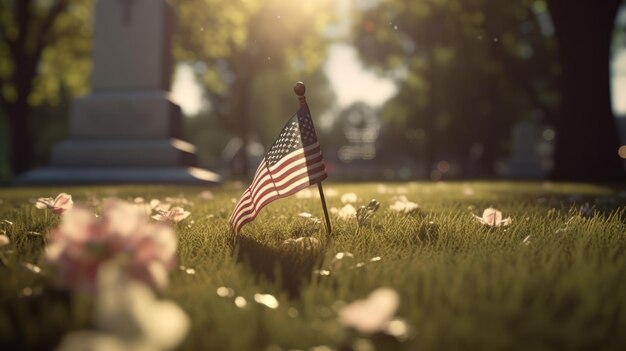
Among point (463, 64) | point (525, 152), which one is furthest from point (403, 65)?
point (525, 152)

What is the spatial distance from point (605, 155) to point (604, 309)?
12.6 meters

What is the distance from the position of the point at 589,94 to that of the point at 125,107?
11.6m

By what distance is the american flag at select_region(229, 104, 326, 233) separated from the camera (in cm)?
310

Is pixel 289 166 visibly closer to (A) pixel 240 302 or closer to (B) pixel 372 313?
(A) pixel 240 302

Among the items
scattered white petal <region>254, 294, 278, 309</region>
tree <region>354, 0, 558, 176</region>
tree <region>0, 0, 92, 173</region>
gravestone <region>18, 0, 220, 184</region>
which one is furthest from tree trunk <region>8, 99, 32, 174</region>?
scattered white petal <region>254, 294, 278, 309</region>

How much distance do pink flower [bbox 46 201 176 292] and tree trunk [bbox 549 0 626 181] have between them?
13086 millimetres

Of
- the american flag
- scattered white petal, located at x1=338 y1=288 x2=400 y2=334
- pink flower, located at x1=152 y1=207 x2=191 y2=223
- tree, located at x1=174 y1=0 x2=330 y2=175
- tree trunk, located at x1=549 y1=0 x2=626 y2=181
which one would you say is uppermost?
tree, located at x1=174 y1=0 x2=330 y2=175

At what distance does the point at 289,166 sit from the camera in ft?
10.4

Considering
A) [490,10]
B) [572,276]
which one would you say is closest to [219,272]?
[572,276]

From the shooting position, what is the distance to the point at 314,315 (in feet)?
5.39

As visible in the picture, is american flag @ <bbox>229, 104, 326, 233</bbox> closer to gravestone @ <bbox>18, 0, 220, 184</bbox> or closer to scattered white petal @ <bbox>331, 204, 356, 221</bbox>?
scattered white petal @ <bbox>331, 204, 356, 221</bbox>

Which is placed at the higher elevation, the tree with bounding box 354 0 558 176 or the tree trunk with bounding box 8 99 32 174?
the tree with bounding box 354 0 558 176

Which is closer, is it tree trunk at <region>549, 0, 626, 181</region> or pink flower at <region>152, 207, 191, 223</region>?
pink flower at <region>152, 207, 191, 223</region>

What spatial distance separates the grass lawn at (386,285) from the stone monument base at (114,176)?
914 cm
